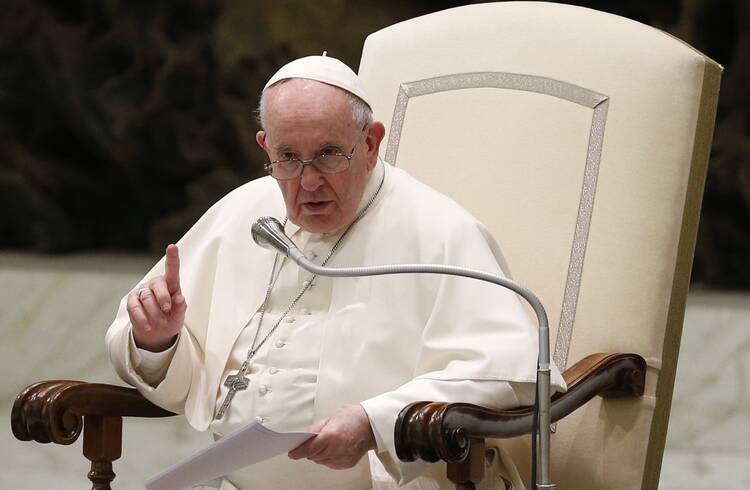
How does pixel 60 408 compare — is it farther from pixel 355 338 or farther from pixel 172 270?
pixel 355 338

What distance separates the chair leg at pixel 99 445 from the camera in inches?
116

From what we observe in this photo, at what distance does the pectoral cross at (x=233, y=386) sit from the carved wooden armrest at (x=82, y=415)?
19cm

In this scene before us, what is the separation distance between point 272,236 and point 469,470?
59 cm

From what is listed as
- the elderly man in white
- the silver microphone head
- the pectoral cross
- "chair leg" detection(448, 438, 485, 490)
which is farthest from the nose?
"chair leg" detection(448, 438, 485, 490)

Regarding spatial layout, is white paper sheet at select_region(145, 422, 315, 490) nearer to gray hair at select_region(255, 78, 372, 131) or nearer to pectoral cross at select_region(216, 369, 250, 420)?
pectoral cross at select_region(216, 369, 250, 420)

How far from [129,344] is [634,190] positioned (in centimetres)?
123

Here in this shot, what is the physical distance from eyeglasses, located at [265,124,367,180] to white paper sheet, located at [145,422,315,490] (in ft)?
2.18

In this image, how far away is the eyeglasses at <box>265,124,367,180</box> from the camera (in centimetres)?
286

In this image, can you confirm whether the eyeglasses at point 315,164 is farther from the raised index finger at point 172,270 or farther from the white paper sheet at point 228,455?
the white paper sheet at point 228,455

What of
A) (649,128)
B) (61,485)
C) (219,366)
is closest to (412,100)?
(649,128)

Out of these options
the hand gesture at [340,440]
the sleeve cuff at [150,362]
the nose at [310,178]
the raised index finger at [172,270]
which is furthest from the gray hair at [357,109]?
the hand gesture at [340,440]

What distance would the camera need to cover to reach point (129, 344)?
296cm

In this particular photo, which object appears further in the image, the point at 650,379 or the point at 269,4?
the point at 269,4

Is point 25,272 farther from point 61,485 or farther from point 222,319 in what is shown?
point 222,319
